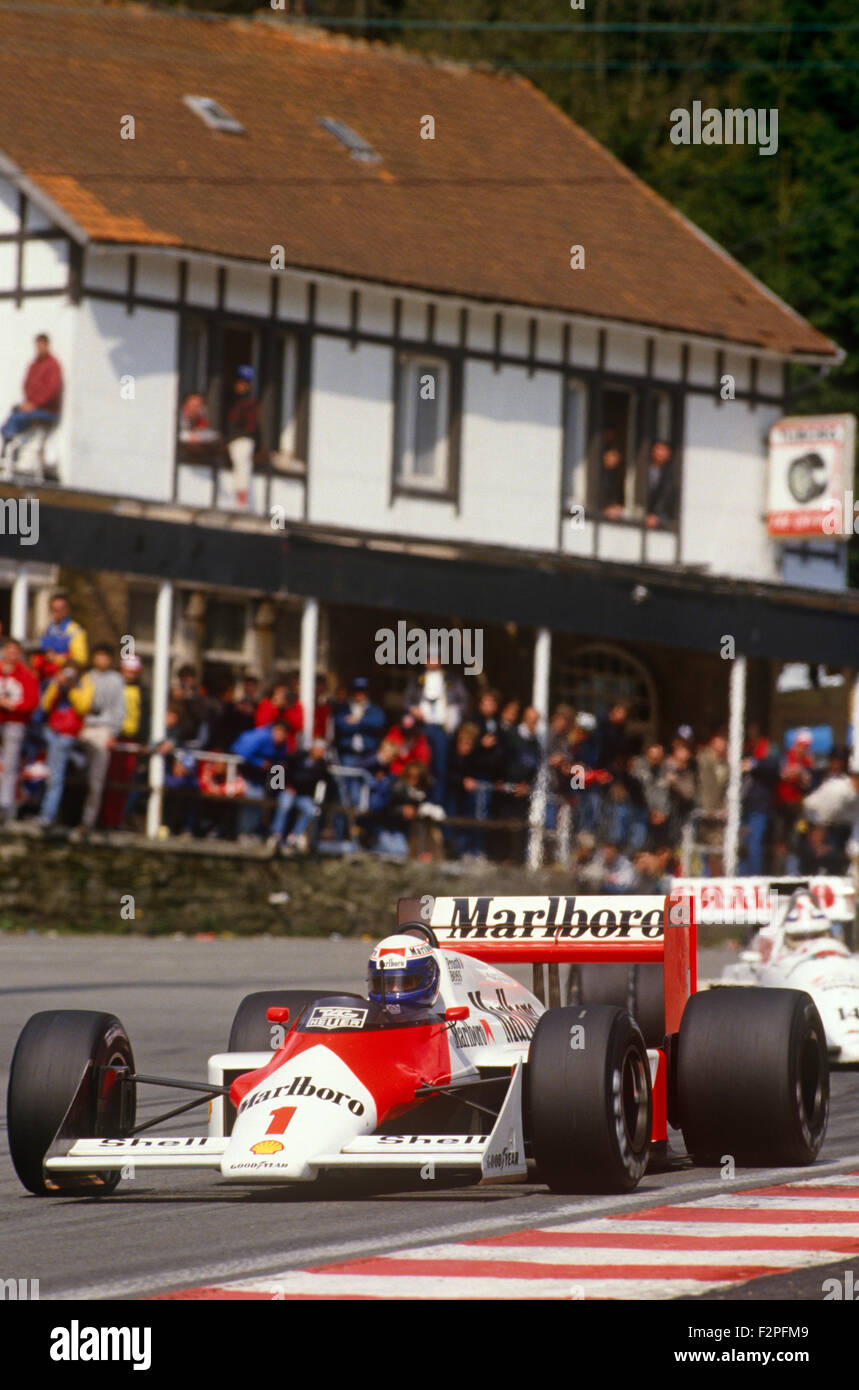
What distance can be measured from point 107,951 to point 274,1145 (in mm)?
13039

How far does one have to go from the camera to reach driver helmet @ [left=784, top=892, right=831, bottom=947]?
17109 mm

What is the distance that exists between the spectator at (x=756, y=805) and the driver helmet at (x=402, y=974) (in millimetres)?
19475

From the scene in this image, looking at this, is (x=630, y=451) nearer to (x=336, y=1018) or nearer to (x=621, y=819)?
(x=621, y=819)

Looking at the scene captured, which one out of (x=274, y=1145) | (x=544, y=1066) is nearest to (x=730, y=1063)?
(x=544, y=1066)

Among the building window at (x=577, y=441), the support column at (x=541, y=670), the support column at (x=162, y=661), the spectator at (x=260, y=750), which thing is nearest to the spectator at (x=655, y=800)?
the support column at (x=541, y=670)

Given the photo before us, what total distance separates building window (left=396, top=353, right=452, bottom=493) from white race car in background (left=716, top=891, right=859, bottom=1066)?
16348 mm

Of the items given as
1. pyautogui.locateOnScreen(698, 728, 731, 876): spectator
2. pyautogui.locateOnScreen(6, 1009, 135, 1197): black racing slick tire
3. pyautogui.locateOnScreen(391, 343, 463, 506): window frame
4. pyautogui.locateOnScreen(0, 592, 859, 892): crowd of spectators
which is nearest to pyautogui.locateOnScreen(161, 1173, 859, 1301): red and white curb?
pyautogui.locateOnScreen(6, 1009, 135, 1197): black racing slick tire

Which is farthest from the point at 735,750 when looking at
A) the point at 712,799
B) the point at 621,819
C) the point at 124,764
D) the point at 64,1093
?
the point at 64,1093

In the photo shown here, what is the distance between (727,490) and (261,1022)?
26327 millimetres

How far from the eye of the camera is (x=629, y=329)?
3481cm

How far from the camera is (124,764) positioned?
Answer: 25219mm

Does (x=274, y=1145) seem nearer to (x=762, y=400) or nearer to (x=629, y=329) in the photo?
(x=629, y=329)

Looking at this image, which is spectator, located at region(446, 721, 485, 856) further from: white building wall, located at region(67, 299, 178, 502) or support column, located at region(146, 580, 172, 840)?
white building wall, located at region(67, 299, 178, 502)

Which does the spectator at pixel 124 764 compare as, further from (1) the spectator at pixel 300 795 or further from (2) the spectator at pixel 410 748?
(2) the spectator at pixel 410 748
